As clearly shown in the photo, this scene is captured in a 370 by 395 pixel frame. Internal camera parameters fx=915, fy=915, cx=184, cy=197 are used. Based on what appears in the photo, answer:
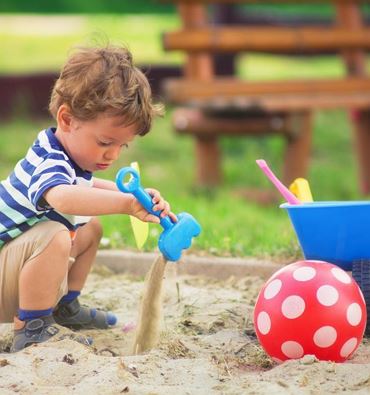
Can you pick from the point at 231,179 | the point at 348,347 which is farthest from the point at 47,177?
the point at 231,179

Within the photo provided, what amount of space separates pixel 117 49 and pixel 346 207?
2.86 feet

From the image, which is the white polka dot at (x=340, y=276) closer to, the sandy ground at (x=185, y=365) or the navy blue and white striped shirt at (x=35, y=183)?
the sandy ground at (x=185, y=365)

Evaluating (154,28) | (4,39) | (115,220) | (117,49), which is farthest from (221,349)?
(154,28)

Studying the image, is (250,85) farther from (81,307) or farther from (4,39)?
(4,39)

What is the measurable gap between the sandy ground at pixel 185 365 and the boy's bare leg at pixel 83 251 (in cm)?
19

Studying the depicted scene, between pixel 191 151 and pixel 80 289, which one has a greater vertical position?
pixel 80 289

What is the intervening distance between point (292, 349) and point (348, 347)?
16 centimetres

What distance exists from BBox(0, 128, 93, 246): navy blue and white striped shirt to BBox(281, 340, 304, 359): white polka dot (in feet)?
2.51

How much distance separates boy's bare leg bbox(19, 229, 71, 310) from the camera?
2.70 metres

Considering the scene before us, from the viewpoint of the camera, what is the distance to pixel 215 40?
245 inches

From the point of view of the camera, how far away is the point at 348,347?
8.13 ft

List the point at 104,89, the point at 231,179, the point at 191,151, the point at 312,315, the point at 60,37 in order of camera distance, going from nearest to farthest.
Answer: the point at 312,315 → the point at 104,89 → the point at 231,179 → the point at 191,151 → the point at 60,37

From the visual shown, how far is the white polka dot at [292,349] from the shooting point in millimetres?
2449

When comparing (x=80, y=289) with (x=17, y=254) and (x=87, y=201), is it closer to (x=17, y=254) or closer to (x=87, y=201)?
(x=17, y=254)
